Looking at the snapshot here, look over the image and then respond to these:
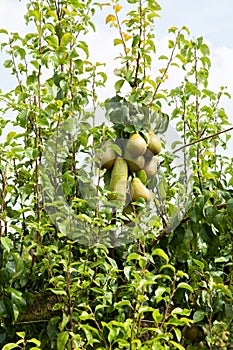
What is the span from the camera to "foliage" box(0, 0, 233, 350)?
86.3 inches

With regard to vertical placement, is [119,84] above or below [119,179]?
above

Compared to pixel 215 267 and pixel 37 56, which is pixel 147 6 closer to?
pixel 37 56

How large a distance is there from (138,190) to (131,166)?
0.30 ft

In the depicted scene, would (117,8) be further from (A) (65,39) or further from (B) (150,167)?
(B) (150,167)

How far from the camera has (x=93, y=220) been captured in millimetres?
2119

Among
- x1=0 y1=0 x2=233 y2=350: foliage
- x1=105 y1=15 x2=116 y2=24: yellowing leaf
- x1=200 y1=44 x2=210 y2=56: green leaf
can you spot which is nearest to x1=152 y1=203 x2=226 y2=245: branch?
x1=0 y1=0 x2=233 y2=350: foliage

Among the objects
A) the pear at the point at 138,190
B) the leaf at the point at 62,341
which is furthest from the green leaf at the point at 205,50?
the leaf at the point at 62,341

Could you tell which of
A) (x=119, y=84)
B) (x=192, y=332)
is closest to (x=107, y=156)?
(x=119, y=84)

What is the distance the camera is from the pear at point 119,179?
2.20 metres

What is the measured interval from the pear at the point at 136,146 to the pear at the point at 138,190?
90 mm

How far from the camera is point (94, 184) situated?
2.33 metres

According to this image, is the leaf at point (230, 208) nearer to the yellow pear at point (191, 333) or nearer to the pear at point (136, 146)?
the pear at point (136, 146)

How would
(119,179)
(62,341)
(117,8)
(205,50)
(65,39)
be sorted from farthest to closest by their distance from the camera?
(205,50) < (117,8) < (65,39) < (119,179) < (62,341)

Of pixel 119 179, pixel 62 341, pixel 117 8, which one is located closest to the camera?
pixel 62 341
